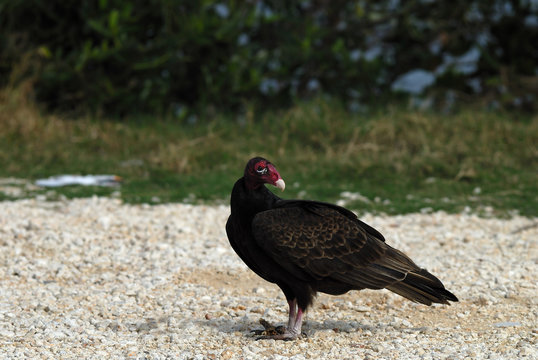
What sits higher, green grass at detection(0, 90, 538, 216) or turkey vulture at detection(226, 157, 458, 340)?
turkey vulture at detection(226, 157, 458, 340)

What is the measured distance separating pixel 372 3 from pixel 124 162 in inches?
255

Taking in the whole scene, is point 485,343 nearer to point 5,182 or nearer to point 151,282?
point 151,282

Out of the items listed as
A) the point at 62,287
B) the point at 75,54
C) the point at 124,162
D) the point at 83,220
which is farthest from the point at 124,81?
the point at 62,287

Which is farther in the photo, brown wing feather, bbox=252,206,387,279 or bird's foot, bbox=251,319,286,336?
bird's foot, bbox=251,319,286,336

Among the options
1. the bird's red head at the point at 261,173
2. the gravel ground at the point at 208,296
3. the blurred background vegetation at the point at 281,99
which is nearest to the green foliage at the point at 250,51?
the blurred background vegetation at the point at 281,99

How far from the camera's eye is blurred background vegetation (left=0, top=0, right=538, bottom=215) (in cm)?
1034

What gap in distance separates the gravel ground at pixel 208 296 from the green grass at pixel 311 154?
3.53ft

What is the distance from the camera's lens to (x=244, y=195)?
4.82 metres

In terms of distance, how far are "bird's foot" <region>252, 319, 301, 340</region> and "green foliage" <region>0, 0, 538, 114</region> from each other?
8945 millimetres

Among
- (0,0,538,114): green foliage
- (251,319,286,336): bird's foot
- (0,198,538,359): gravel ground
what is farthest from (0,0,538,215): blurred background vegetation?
(251,319,286,336): bird's foot

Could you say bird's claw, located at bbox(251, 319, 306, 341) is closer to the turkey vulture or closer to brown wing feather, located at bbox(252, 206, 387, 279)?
the turkey vulture

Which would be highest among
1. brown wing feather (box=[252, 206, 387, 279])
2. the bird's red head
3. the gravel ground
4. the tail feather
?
the bird's red head

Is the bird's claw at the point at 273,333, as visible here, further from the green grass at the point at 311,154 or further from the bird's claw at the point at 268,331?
the green grass at the point at 311,154

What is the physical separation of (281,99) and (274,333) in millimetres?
10435
